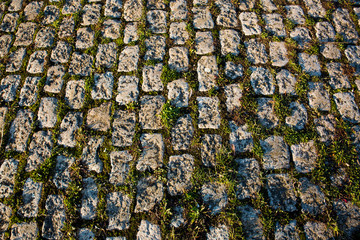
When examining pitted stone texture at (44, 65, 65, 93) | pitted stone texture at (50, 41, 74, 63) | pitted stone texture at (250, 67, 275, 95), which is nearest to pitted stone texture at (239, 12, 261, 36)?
pitted stone texture at (250, 67, 275, 95)

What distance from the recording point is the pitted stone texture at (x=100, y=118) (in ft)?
10.9

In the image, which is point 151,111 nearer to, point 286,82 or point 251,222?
point 251,222

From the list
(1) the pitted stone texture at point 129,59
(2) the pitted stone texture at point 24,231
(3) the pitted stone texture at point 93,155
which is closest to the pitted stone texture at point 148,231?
(3) the pitted stone texture at point 93,155

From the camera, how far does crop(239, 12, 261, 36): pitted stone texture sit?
157 inches

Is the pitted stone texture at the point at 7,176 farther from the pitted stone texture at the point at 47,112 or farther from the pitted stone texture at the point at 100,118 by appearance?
the pitted stone texture at the point at 100,118

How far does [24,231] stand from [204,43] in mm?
3305

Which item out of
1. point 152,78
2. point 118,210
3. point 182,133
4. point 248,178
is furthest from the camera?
point 152,78

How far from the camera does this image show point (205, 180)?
3031 millimetres

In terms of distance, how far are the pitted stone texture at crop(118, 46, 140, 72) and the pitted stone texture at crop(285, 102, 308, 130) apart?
2.20m

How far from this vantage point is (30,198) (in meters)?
2.98

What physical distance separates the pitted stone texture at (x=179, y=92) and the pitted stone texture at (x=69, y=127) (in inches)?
48.2

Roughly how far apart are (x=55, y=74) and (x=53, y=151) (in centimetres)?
116

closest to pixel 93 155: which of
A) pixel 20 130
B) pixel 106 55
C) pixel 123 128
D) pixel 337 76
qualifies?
pixel 123 128

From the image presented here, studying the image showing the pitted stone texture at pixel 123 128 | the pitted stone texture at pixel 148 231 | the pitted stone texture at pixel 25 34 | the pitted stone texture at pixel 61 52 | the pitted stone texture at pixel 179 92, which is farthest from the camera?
the pitted stone texture at pixel 25 34
